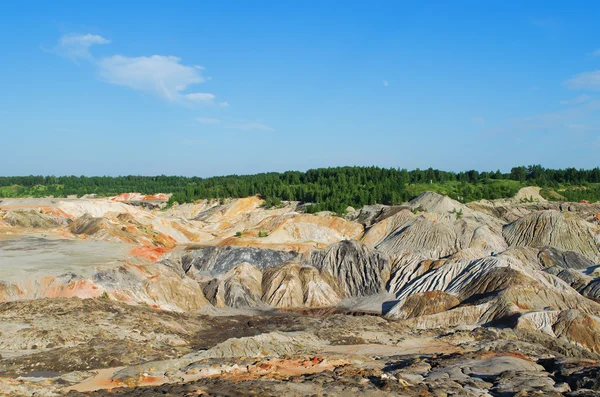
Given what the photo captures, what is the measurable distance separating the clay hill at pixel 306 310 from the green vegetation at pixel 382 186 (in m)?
17.9

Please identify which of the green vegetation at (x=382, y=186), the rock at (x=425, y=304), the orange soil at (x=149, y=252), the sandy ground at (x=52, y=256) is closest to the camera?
the rock at (x=425, y=304)

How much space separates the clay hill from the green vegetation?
58.9ft

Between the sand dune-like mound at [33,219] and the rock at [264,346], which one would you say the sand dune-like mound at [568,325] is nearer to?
the rock at [264,346]

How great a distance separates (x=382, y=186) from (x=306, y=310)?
5084cm

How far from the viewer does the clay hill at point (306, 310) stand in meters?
22.5

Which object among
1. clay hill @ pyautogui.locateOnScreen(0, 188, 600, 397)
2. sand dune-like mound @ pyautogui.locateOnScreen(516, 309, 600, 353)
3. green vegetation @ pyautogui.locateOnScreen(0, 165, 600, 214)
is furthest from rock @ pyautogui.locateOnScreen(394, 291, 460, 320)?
green vegetation @ pyautogui.locateOnScreen(0, 165, 600, 214)

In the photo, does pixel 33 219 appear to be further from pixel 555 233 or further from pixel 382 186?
pixel 555 233

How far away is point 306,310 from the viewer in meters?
42.4

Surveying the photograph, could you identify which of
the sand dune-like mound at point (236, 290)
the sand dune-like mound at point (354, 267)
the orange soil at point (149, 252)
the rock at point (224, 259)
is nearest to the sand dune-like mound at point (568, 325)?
the sand dune-like mound at point (354, 267)

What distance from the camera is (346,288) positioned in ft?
153

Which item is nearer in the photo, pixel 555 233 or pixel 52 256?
pixel 52 256

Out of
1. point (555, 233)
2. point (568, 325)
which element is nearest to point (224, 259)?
point (568, 325)

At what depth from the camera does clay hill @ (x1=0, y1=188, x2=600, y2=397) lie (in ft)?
74.0

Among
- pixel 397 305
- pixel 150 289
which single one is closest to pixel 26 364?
pixel 150 289
